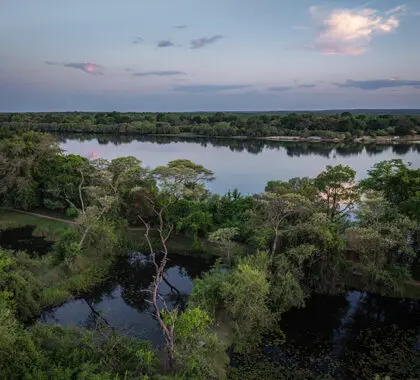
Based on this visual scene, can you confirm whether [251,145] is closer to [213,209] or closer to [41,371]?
[213,209]

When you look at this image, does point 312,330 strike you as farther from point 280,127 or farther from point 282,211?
point 280,127

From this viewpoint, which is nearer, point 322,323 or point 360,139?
point 322,323

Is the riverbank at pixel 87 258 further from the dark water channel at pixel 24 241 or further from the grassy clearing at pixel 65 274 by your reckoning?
→ the dark water channel at pixel 24 241

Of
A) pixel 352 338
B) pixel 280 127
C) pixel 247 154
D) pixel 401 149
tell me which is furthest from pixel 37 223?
pixel 280 127

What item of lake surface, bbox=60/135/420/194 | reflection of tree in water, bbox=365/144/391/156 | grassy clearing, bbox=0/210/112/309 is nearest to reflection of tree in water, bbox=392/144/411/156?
lake surface, bbox=60/135/420/194

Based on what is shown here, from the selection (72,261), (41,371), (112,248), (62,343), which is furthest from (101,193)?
(41,371)

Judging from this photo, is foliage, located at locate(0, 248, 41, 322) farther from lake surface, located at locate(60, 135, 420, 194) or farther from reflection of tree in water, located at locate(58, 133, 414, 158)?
reflection of tree in water, located at locate(58, 133, 414, 158)
